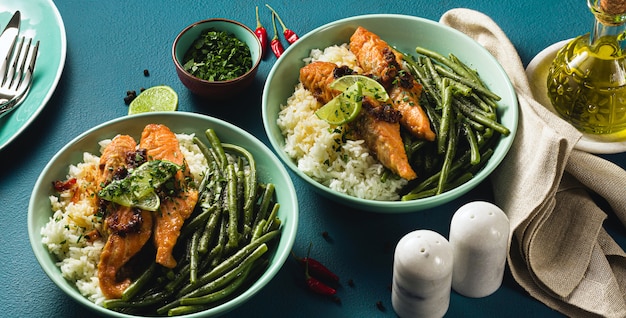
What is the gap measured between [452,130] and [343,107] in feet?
2.15

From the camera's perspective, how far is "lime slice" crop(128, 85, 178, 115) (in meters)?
4.96

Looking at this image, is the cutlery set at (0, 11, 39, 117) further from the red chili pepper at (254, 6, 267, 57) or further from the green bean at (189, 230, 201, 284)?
the green bean at (189, 230, 201, 284)

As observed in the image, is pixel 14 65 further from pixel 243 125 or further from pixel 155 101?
pixel 243 125

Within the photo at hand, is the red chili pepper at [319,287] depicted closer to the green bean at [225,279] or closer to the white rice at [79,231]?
the green bean at [225,279]

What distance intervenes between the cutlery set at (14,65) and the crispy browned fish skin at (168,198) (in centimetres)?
113

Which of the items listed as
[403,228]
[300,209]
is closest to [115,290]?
[300,209]

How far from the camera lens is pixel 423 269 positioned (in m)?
3.65

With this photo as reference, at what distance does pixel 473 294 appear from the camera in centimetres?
412

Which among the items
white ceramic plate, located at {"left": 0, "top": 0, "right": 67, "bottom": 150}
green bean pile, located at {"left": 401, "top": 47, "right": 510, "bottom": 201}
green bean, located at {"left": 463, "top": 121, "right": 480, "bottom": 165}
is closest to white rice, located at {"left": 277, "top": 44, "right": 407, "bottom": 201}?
green bean pile, located at {"left": 401, "top": 47, "right": 510, "bottom": 201}

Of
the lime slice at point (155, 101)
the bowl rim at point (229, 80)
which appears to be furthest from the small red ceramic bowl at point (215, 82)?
the lime slice at point (155, 101)

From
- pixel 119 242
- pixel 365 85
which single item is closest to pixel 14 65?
pixel 119 242

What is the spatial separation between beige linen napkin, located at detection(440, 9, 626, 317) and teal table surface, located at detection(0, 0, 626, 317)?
148 millimetres

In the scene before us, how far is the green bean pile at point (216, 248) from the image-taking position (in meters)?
3.84

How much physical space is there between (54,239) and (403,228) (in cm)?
193
